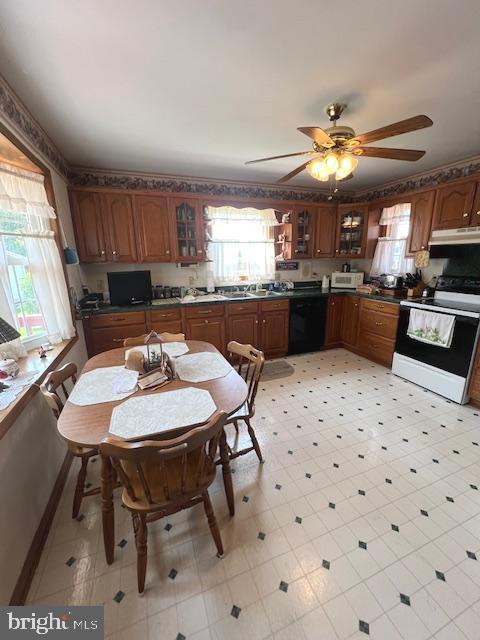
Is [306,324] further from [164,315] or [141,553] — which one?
[141,553]

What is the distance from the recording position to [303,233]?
402cm

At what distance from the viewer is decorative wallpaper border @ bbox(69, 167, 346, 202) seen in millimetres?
3051

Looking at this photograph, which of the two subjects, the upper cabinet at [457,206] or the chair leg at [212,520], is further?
the upper cabinet at [457,206]

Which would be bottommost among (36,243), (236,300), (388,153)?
(236,300)

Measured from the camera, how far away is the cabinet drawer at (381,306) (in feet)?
10.8

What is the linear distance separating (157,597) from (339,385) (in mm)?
2499

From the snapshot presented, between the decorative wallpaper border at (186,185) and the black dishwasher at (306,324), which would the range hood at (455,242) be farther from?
the decorative wallpaper border at (186,185)

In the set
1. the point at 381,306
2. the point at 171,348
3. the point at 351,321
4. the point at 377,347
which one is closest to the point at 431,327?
the point at 381,306

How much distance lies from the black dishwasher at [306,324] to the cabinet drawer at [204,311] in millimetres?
1070

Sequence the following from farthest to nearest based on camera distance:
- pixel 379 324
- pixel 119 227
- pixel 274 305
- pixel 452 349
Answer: pixel 274 305
pixel 379 324
pixel 119 227
pixel 452 349

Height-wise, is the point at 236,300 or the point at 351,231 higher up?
the point at 351,231

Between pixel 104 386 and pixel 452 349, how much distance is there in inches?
126

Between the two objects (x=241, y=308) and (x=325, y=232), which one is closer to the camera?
(x=241, y=308)

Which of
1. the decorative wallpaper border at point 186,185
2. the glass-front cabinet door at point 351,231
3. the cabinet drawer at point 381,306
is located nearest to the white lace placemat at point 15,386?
the decorative wallpaper border at point 186,185
